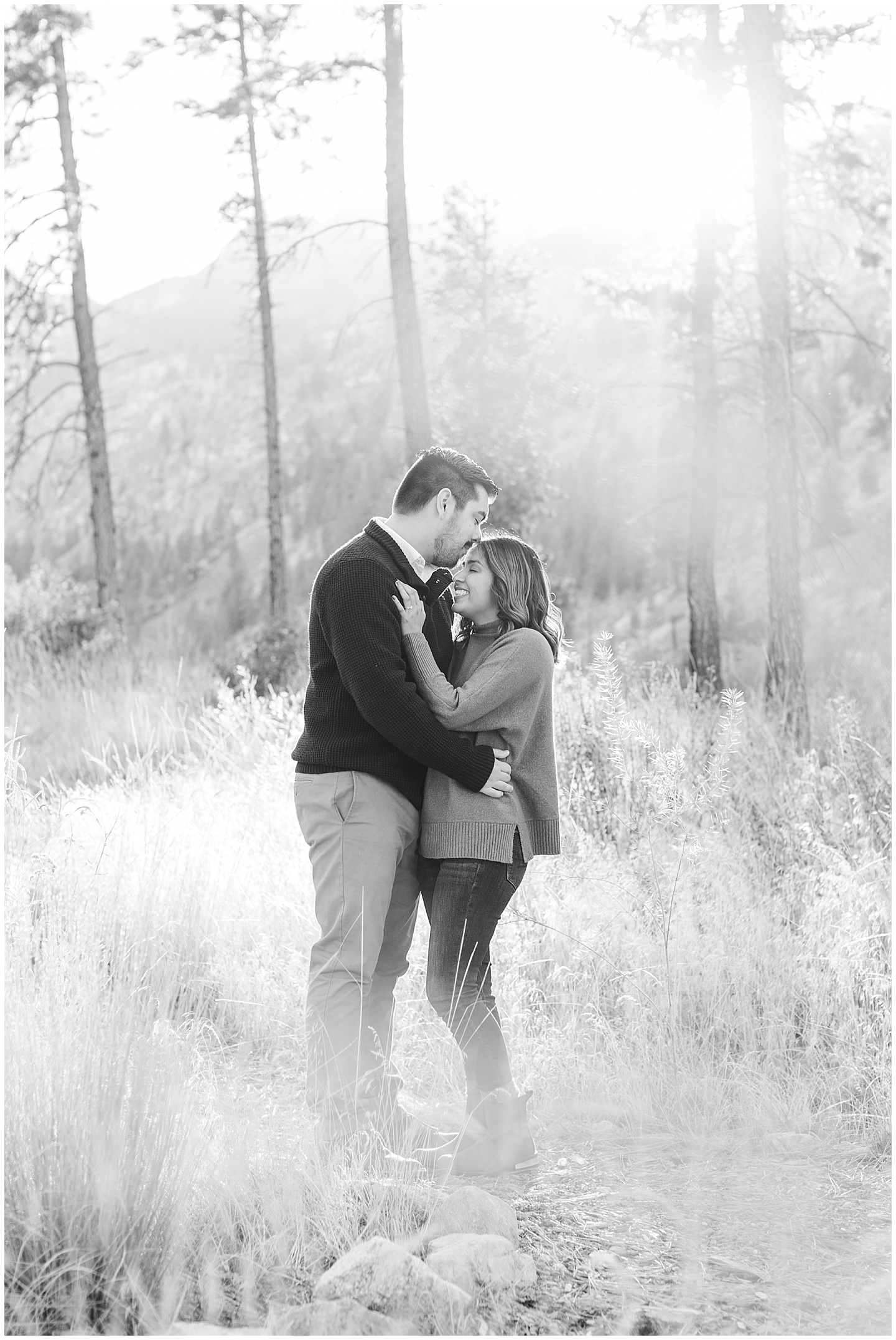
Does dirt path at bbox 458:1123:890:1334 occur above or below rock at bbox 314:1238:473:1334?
below

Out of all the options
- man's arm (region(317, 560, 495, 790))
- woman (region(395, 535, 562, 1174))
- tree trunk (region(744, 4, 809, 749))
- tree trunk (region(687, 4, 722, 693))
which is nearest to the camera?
man's arm (region(317, 560, 495, 790))

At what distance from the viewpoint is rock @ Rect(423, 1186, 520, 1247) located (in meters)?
2.83

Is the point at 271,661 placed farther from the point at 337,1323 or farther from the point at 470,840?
the point at 337,1323

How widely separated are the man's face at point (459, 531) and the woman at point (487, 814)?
0.38 ft

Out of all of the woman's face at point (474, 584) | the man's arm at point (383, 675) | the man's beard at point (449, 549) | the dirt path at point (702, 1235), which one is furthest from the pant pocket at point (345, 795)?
the dirt path at point (702, 1235)

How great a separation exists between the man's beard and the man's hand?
2.01 ft

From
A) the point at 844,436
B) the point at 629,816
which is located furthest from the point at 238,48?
the point at 844,436

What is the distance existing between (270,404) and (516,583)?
17.2m

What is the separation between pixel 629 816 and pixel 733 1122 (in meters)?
1.80

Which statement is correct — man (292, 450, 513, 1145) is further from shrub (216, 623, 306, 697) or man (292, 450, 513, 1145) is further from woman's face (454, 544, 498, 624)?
shrub (216, 623, 306, 697)

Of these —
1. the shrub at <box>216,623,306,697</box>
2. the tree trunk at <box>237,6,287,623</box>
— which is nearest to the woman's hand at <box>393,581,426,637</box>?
the shrub at <box>216,623,306,697</box>

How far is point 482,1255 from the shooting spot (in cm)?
268

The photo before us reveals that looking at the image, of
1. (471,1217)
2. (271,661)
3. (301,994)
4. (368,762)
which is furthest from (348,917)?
(271,661)

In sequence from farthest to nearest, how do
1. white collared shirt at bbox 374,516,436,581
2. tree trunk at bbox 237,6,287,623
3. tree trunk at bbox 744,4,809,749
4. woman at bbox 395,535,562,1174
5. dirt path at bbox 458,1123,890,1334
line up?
tree trunk at bbox 237,6,287,623, tree trunk at bbox 744,4,809,749, white collared shirt at bbox 374,516,436,581, woman at bbox 395,535,562,1174, dirt path at bbox 458,1123,890,1334
